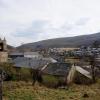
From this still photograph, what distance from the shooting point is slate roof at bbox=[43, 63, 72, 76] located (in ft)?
103

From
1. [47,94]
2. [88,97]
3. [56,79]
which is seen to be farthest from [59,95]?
[56,79]

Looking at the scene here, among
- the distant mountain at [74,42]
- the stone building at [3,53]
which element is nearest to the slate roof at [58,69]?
the stone building at [3,53]

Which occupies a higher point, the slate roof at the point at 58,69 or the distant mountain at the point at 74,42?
the distant mountain at the point at 74,42

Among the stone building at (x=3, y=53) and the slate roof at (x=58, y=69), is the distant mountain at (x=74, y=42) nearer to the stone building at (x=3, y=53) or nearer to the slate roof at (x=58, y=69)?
the stone building at (x=3, y=53)

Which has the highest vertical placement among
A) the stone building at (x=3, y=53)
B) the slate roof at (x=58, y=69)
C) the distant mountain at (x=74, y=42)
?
the distant mountain at (x=74, y=42)

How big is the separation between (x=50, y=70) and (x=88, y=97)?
13.6 m

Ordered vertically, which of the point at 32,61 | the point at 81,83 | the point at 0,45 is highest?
the point at 0,45

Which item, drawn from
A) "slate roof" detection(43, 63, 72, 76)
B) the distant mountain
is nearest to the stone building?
"slate roof" detection(43, 63, 72, 76)

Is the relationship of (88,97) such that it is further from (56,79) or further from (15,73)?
(15,73)

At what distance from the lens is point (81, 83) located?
30.7 meters

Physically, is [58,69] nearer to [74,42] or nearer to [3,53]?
[3,53]

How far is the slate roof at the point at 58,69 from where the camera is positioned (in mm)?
31281

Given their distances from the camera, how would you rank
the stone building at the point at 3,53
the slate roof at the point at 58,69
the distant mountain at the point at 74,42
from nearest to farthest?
the slate roof at the point at 58,69 → the stone building at the point at 3,53 → the distant mountain at the point at 74,42

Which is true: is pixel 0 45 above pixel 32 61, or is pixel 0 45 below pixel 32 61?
above
